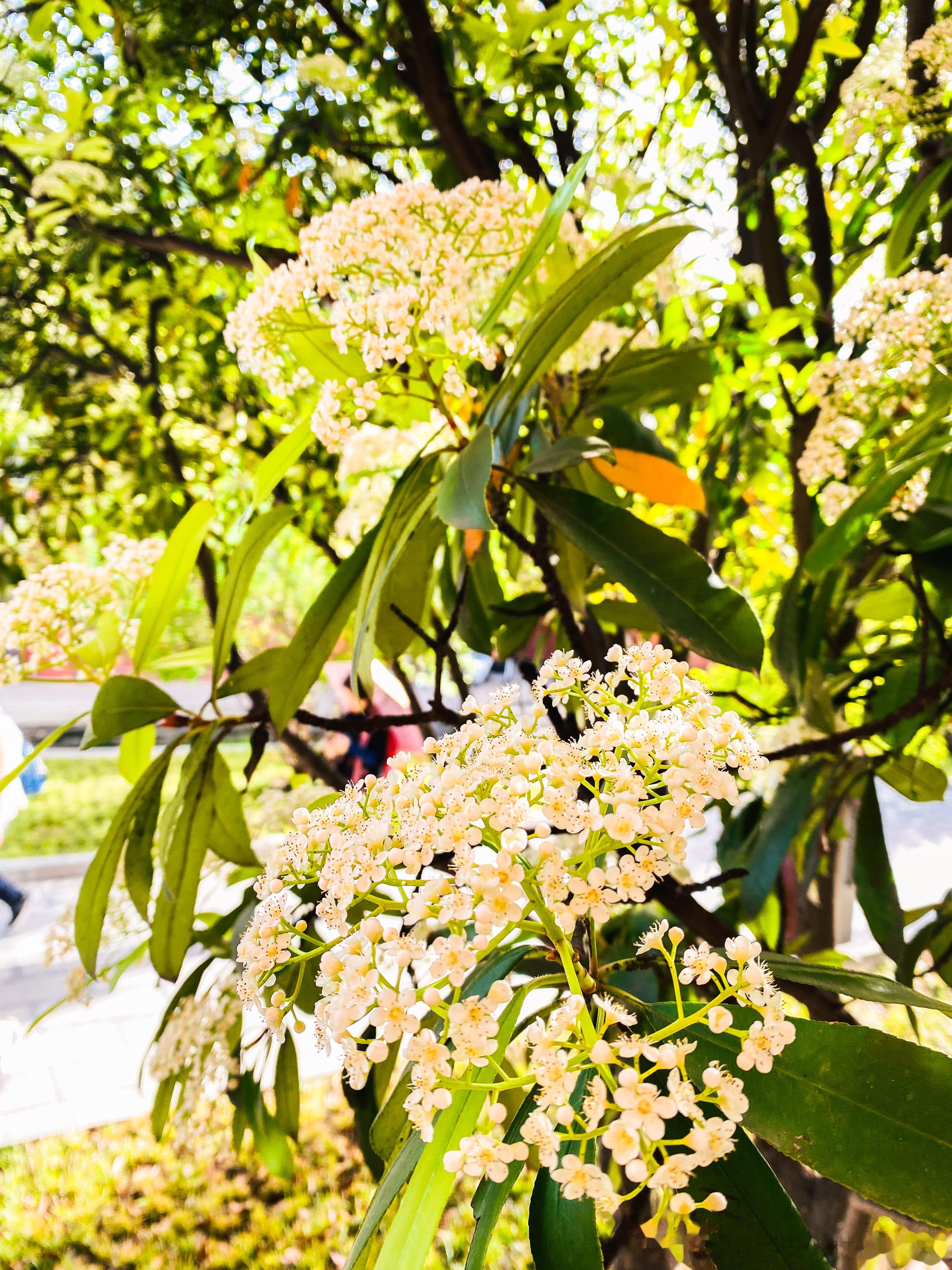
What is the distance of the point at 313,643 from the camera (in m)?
0.71

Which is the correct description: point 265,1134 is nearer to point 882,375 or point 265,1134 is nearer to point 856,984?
point 856,984

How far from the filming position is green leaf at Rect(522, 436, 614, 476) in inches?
23.7

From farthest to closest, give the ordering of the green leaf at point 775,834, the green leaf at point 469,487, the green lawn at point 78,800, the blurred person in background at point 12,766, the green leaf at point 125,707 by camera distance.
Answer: the green lawn at point 78,800
the blurred person in background at point 12,766
the green leaf at point 775,834
the green leaf at point 125,707
the green leaf at point 469,487

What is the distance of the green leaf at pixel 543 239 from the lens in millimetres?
573

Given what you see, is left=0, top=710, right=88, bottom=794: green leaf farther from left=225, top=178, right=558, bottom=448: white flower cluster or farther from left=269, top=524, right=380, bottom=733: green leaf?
left=225, top=178, right=558, bottom=448: white flower cluster

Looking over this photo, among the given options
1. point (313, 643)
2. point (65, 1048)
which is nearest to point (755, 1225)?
point (313, 643)

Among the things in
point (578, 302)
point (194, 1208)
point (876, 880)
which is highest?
point (578, 302)

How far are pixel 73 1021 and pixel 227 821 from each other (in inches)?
104

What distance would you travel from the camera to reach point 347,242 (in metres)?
0.66

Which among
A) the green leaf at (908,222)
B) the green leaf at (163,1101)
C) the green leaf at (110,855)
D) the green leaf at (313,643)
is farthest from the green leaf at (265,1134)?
the green leaf at (908,222)

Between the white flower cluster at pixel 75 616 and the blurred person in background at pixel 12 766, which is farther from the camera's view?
the blurred person in background at pixel 12 766

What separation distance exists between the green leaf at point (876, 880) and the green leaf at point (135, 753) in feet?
2.70

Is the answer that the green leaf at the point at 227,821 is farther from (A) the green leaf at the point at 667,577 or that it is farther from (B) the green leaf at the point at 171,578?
(A) the green leaf at the point at 667,577

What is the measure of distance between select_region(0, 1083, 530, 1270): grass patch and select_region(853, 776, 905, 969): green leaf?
1.22 m
